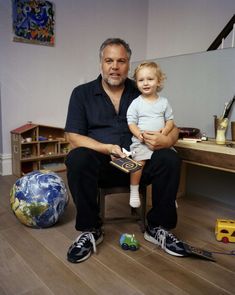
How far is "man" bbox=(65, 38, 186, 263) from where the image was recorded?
133cm

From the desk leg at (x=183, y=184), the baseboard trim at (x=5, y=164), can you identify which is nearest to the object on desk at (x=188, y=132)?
the desk leg at (x=183, y=184)

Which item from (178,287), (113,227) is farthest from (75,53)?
(178,287)

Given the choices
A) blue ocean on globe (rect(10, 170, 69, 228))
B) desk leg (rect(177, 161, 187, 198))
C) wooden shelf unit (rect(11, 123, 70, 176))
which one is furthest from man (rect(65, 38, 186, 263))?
wooden shelf unit (rect(11, 123, 70, 176))

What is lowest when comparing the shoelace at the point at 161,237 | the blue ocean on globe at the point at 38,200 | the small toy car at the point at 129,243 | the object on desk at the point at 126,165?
the small toy car at the point at 129,243

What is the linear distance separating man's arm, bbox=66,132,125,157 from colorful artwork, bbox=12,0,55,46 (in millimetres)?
1777

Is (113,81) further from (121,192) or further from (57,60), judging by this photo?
(57,60)

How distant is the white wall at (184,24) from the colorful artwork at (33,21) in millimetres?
1536

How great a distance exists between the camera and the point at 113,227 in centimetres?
169

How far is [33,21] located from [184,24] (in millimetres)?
1861

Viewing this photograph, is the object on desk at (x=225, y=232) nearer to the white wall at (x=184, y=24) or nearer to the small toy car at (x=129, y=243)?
the small toy car at (x=129, y=243)

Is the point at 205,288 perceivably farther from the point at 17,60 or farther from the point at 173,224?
the point at 17,60

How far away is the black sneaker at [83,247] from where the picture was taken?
131cm

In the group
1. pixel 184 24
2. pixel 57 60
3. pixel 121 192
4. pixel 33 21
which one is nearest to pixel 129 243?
pixel 121 192

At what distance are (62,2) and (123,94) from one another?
1.95 m
